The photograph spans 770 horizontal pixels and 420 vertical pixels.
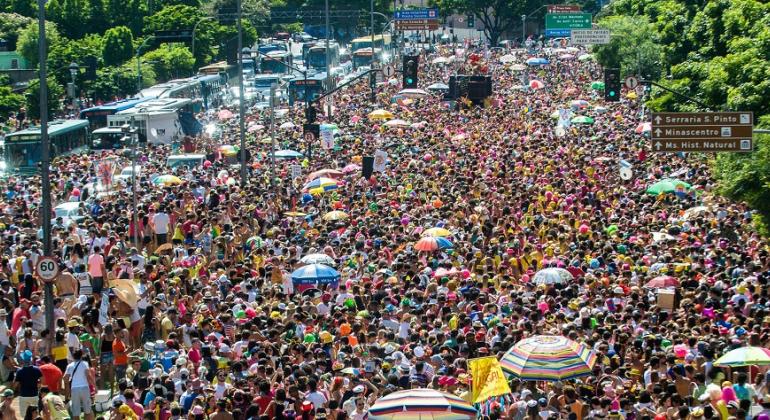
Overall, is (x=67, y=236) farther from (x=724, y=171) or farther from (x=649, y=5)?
(x=649, y=5)

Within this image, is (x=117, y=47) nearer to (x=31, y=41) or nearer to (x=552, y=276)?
(x=31, y=41)

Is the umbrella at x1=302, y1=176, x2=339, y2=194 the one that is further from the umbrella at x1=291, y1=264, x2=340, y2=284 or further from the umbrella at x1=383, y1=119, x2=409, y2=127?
Result: the umbrella at x1=383, y1=119, x2=409, y2=127

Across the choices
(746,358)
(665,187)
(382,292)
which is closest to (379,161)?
(665,187)

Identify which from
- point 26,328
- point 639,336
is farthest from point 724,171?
point 26,328

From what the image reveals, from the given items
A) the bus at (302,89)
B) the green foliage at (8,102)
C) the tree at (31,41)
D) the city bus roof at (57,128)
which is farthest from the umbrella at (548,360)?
the tree at (31,41)

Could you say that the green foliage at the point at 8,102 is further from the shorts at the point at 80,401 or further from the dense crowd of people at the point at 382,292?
the shorts at the point at 80,401
